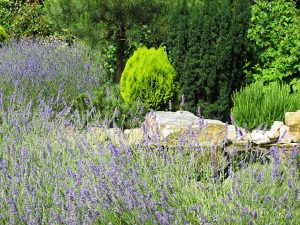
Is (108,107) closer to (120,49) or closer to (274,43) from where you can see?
(120,49)

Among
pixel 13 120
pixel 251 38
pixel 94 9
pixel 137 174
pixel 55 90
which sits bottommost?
pixel 137 174

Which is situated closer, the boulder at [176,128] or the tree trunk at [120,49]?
the boulder at [176,128]

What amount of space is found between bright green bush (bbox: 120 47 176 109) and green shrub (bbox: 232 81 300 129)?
103cm

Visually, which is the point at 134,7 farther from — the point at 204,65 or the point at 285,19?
the point at 285,19

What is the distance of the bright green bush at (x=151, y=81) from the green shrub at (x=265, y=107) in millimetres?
1032

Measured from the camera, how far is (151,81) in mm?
6109

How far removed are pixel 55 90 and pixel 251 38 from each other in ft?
8.07

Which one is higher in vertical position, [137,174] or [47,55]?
[47,55]

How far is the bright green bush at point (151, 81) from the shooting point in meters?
6.09

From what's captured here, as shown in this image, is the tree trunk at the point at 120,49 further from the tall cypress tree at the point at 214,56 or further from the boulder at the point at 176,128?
the boulder at the point at 176,128

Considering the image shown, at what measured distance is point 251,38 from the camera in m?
6.11

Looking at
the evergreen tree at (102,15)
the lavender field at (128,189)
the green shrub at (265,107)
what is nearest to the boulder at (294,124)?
the green shrub at (265,107)

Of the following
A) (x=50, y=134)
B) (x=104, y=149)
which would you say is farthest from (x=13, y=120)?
(x=104, y=149)

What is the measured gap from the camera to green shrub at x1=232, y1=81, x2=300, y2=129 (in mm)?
5312
